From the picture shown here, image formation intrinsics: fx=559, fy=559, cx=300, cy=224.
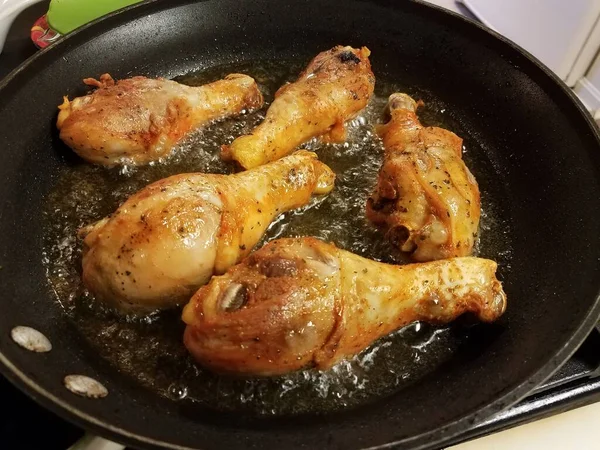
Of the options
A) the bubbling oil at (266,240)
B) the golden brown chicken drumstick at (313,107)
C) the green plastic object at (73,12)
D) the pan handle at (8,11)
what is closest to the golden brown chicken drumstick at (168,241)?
the bubbling oil at (266,240)

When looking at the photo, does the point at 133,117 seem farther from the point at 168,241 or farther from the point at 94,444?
the point at 94,444

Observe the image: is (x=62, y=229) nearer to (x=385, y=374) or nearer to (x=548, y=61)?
(x=385, y=374)

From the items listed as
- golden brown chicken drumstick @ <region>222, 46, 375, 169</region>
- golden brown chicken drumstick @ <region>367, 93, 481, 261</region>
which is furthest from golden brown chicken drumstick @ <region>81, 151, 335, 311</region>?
golden brown chicken drumstick @ <region>367, 93, 481, 261</region>

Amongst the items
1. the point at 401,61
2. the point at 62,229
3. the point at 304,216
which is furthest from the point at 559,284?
the point at 62,229

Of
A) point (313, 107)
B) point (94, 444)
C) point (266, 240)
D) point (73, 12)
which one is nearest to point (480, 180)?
point (313, 107)

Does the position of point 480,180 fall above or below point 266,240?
above
